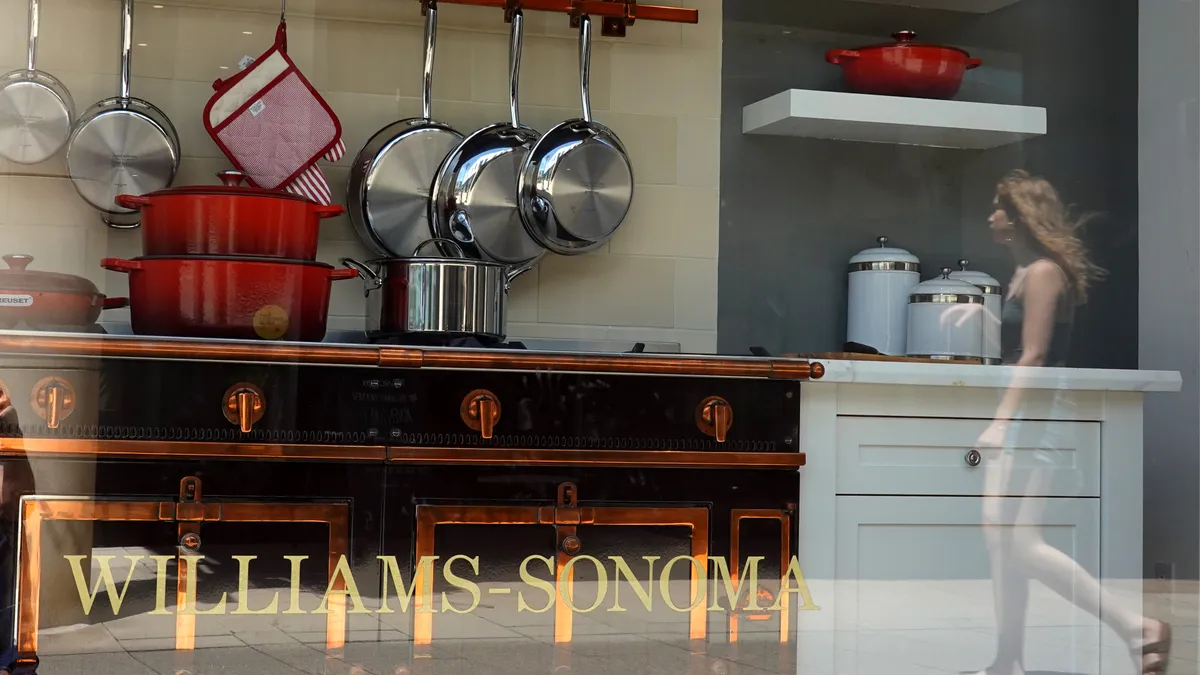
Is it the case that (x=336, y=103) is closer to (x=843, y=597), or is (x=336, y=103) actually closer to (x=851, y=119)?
(x=851, y=119)

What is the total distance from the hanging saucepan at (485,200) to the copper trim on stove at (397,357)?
1.24 feet

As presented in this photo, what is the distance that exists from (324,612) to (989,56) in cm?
109

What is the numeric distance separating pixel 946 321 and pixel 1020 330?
9cm

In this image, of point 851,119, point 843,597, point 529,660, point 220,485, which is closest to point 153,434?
point 220,485

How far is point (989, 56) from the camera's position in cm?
162

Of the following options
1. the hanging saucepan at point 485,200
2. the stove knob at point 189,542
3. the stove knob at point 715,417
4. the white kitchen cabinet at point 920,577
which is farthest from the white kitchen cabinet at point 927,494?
the stove knob at point 189,542

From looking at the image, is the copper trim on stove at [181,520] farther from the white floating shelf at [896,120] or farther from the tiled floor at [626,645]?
the white floating shelf at [896,120]

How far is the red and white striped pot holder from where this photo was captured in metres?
1.74

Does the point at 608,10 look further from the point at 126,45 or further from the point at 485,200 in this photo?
the point at 126,45

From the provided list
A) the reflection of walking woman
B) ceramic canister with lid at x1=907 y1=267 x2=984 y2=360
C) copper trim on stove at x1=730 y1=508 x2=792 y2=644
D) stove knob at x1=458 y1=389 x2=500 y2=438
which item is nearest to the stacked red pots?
stove knob at x1=458 y1=389 x2=500 y2=438

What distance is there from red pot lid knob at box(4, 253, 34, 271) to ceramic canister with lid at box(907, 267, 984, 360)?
3.60 feet

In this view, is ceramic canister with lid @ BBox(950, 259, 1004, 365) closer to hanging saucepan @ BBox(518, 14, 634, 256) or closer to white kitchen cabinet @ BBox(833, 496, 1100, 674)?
white kitchen cabinet @ BBox(833, 496, 1100, 674)

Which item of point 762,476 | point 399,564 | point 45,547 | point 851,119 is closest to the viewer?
point 45,547

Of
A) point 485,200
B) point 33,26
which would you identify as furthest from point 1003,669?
point 33,26
